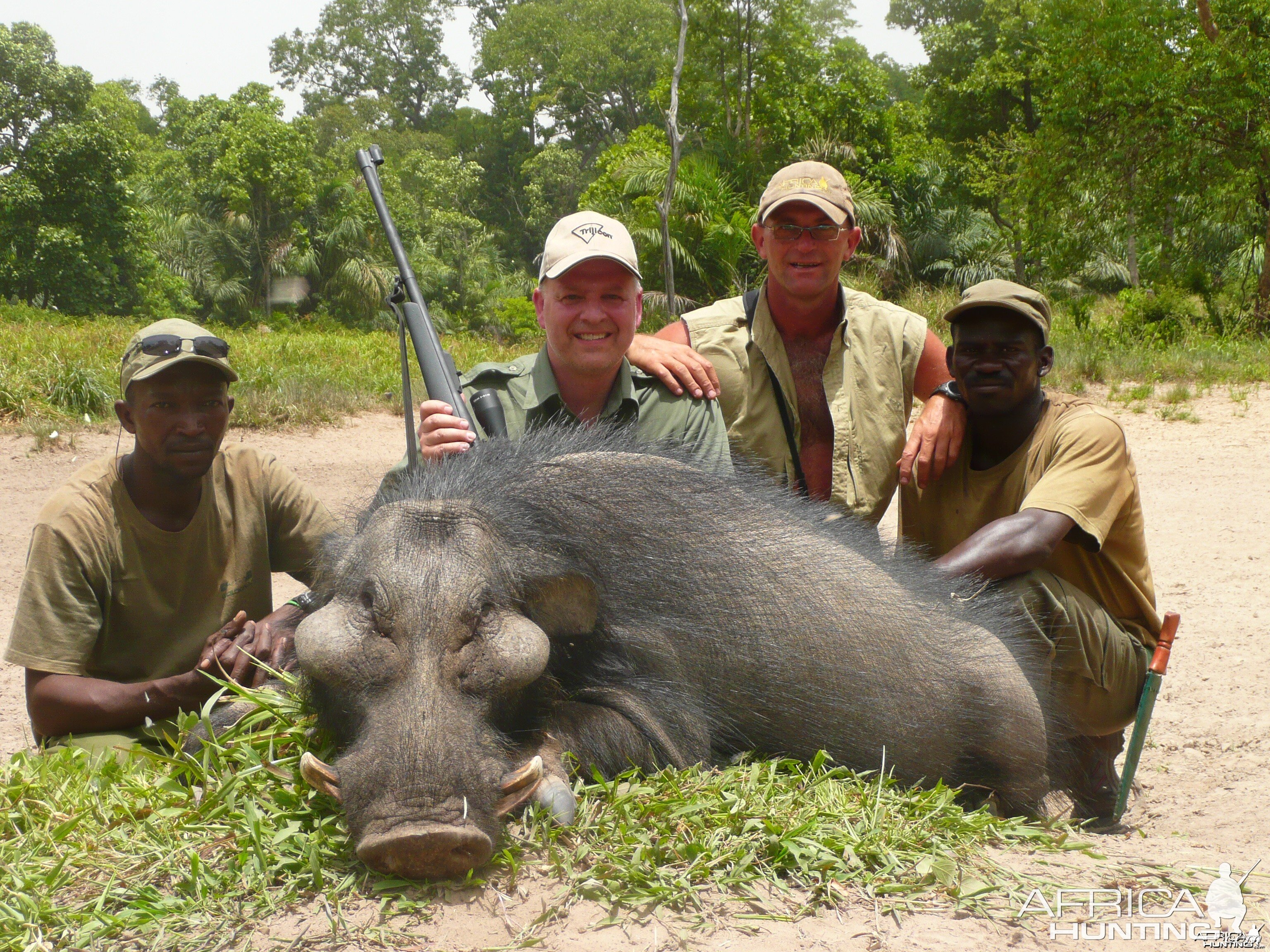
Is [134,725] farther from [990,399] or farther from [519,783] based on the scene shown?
[990,399]

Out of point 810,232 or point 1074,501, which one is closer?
→ point 1074,501

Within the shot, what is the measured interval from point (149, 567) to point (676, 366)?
1893 mm

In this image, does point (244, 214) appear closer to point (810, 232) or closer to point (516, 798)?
point (810, 232)

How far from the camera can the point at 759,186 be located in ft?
79.7

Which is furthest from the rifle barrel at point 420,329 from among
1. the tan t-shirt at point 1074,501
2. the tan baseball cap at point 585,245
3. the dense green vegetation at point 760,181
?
the dense green vegetation at point 760,181

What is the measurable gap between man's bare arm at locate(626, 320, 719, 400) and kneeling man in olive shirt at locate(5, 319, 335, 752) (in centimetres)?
132

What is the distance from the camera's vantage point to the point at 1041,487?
3.28 m

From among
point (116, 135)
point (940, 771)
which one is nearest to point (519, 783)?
point (940, 771)

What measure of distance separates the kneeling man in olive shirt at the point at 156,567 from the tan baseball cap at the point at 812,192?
83.7 inches

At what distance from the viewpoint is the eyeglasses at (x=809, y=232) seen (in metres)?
4.13

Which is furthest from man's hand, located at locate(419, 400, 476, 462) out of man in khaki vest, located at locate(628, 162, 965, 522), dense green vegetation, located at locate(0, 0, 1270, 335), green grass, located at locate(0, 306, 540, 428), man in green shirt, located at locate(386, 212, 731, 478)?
dense green vegetation, located at locate(0, 0, 1270, 335)

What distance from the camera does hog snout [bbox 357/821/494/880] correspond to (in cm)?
200

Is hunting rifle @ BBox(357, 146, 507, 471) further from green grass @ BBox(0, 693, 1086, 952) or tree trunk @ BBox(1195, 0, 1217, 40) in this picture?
tree trunk @ BBox(1195, 0, 1217, 40)

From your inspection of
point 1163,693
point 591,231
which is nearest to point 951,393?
point 591,231
